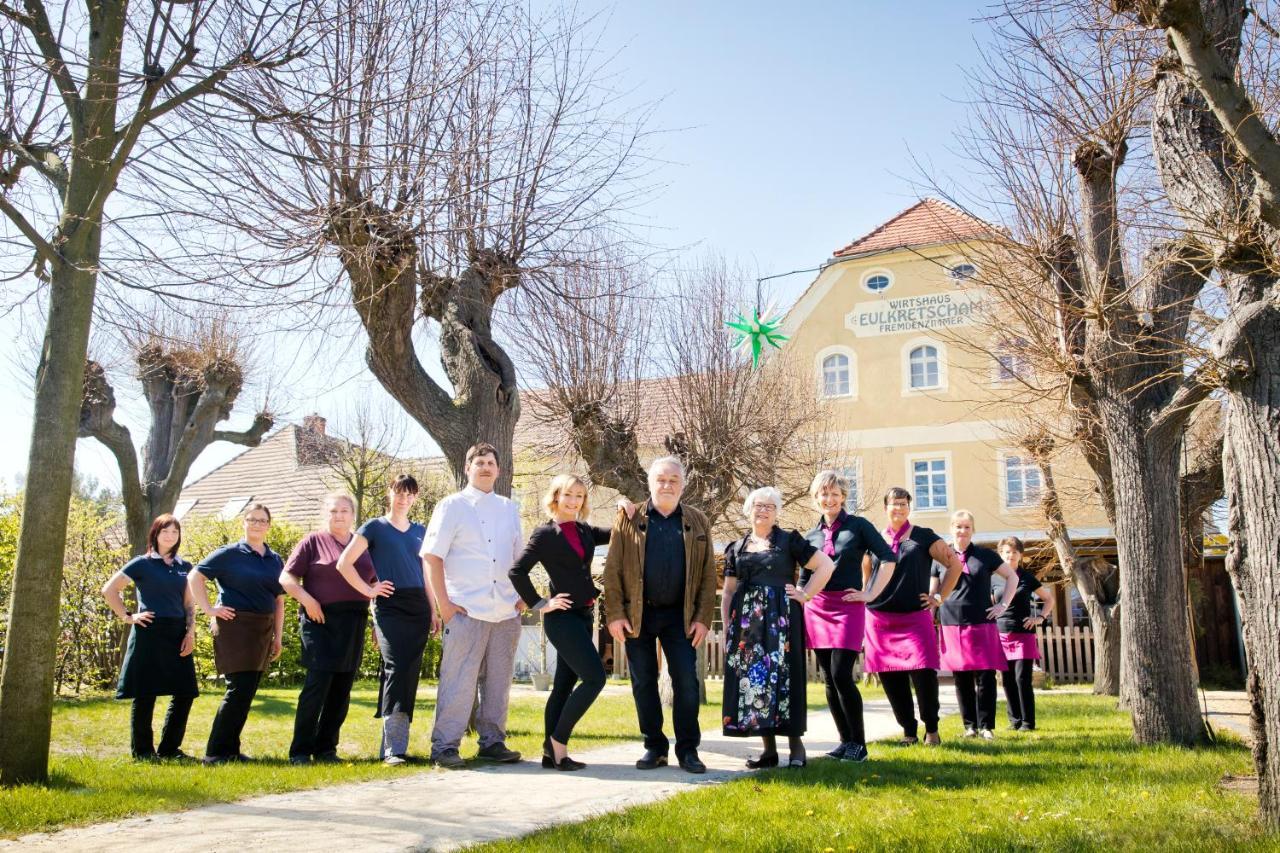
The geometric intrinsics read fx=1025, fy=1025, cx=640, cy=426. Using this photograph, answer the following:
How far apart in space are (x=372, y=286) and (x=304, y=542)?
2208 millimetres

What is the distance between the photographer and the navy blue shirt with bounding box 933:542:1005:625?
8938mm

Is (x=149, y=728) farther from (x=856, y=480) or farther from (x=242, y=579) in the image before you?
(x=856, y=480)

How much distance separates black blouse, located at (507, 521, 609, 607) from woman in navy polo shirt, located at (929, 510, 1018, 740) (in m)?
3.58

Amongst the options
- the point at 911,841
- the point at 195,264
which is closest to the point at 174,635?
the point at 195,264

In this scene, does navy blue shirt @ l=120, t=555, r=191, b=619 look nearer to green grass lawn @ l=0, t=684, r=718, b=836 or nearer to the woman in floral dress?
green grass lawn @ l=0, t=684, r=718, b=836

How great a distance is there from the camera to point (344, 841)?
4469mm

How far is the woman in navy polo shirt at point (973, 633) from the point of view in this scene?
29.0ft

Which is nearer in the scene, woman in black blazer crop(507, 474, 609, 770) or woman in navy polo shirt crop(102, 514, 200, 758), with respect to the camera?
woman in black blazer crop(507, 474, 609, 770)

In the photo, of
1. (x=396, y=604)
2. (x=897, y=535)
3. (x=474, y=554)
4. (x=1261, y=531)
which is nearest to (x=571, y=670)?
(x=474, y=554)

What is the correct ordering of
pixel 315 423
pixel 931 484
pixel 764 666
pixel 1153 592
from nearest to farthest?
1. pixel 764 666
2. pixel 1153 592
3. pixel 931 484
4. pixel 315 423

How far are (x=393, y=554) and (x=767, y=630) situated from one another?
2.65 metres

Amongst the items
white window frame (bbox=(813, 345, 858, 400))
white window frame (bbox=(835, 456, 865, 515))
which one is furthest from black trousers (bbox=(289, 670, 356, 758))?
white window frame (bbox=(813, 345, 858, 400))

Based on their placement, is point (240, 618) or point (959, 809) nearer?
point (959, 809)

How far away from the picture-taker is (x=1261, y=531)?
4.91 m
